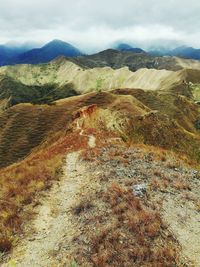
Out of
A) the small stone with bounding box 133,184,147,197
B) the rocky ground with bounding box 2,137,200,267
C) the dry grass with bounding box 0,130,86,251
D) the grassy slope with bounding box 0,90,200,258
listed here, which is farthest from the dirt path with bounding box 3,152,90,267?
the small stone with bounding box 133,184,147,197

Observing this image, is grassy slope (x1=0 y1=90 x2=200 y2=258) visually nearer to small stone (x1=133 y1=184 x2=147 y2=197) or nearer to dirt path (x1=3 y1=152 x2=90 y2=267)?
dirt path (x1=3 y1=152 x2=90 y2=267)

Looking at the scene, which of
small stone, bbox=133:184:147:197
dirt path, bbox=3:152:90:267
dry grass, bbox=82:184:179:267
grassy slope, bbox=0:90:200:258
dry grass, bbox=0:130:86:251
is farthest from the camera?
grassy slope, bbox=0:90:200:258

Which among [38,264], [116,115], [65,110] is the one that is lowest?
[65,110]

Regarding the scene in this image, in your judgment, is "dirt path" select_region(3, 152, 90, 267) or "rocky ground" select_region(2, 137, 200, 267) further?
"dirt path" select_region(3, 152, 90, 267)

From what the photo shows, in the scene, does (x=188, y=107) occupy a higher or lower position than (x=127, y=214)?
lower

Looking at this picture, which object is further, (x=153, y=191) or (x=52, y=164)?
(x=52, y=164)

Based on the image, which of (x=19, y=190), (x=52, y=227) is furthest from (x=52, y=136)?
(x=52, y=227)

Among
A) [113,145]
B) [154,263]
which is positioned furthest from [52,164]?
[154,263]

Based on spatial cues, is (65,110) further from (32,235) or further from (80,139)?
(32,235)
